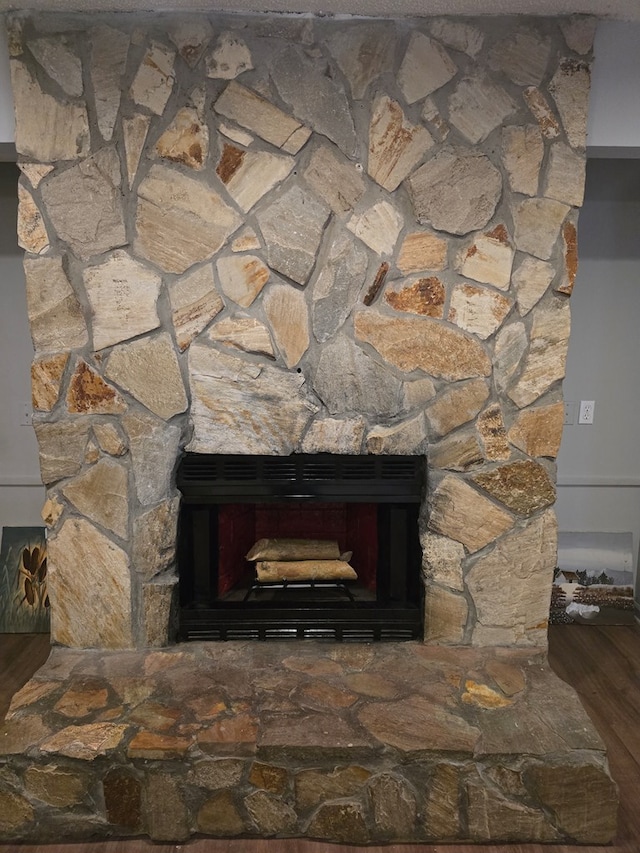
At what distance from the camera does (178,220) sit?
201 centimetres

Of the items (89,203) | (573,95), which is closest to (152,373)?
(89,203)

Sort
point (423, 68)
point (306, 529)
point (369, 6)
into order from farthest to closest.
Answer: point (306, 529)
point (423, 68)
point (369, 6)

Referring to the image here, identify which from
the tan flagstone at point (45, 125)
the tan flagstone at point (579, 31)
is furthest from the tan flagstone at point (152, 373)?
the tan flagstone at point (579, 31)

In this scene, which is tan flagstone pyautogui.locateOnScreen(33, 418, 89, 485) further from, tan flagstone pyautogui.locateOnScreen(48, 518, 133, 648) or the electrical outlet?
the electrical outlet

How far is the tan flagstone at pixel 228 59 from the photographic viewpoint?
1.93 m

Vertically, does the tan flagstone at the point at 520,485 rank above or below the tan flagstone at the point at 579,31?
below

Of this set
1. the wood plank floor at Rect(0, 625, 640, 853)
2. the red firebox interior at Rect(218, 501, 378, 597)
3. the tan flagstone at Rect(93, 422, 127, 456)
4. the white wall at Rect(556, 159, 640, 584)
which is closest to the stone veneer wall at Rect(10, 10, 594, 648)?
the tan flagstone at Rect(93, 422, 127, 456)

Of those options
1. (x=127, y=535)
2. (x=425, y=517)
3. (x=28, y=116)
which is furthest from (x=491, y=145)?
(x=127, y=535)

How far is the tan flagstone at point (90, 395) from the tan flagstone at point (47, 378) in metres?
0.04

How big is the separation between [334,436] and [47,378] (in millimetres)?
967

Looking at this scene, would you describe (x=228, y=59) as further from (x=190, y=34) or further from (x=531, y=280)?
(x=531, y=280)

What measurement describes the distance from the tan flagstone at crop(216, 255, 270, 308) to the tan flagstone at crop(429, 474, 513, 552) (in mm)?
906

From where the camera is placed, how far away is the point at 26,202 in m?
2.00

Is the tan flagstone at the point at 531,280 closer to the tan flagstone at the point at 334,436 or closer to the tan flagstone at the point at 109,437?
the tan flagstone at the point at 334,436
